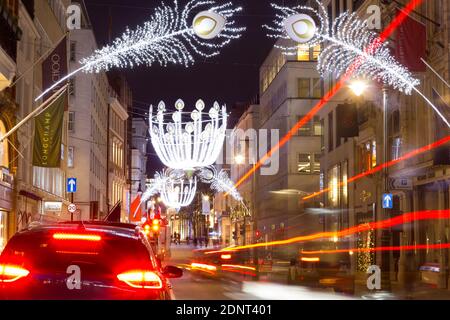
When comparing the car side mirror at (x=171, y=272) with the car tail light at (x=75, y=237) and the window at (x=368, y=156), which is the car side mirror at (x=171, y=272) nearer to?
the car tail light at (x=75, y=237)

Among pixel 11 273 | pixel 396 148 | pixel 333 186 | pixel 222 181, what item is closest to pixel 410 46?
pixel 396 148

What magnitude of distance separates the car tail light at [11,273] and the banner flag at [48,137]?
29171 millimetres

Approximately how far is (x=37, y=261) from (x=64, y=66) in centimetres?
2581

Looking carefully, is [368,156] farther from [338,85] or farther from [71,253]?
[71,253]

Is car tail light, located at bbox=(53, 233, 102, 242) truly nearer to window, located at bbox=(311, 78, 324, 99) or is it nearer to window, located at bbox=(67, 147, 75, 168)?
window, located at bbox=(67, 147, 75, 168)

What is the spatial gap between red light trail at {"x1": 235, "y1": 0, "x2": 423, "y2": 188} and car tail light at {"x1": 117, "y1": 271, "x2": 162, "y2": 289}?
2303cm

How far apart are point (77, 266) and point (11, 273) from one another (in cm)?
61

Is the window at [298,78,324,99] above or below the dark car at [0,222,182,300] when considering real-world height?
above

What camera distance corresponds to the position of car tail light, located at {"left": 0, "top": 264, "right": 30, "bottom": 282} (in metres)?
7.71

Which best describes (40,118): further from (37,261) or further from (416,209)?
(37,261)

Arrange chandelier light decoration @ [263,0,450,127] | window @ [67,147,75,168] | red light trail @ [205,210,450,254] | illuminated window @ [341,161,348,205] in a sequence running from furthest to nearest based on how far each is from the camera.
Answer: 1. window @ [67,147,75,168]
2. illuminated window @ [341,161,348,205]
3. red light trail @ [205,210,450,254]
4. chandelier light decoration @ [263,0,450,127]

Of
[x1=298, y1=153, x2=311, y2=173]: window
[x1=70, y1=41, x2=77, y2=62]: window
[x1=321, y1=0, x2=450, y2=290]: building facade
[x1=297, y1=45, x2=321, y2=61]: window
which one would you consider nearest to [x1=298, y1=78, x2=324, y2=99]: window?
[x1=297, y1=45, x2=321, y2=61]: window

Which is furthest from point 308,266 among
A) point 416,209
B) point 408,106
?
point 408,106

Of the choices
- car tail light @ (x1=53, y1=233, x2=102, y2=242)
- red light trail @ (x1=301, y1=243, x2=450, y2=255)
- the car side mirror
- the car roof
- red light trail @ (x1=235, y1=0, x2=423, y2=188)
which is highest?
red light trail @ (x1=235, y1=0, x2=423, y2=188)
